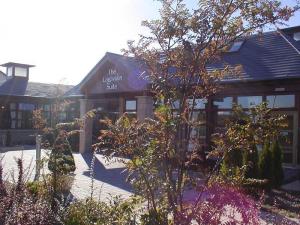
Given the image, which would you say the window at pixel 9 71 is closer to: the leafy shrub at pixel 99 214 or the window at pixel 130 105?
the window at pixel 130 105

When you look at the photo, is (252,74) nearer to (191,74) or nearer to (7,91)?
(191,74)

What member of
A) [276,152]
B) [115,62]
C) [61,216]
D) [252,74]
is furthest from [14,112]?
[61,216]

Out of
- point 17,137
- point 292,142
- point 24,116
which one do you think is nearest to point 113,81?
point 292,142

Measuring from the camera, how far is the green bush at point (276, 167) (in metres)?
10.9

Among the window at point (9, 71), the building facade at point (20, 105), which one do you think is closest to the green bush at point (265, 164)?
the building facade at point (20, 105)

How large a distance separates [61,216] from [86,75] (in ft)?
54.9

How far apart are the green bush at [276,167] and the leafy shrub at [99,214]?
6348mm

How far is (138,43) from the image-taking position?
4.74 metres

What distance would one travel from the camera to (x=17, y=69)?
1379 inches

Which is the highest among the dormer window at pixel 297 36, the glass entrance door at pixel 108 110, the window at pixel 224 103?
the dormer window at pixel 297 36

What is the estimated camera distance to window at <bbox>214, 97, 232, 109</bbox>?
15942 mm

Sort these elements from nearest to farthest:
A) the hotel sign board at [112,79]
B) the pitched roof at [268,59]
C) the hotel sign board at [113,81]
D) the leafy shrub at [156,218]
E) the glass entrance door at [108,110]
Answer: the leafy shrub at [156,218] < the pitched roof at [268,59] < the hotel sign board at [113,81] < the hotel sign board at [112,79] < the glass entrance door at [108,110]

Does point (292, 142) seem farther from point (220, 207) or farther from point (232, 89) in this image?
point (220, 207)

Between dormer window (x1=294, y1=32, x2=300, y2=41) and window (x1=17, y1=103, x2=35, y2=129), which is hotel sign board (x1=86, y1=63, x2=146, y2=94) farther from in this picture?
window (x1=17, y1=103, x2=35, y2=129)
